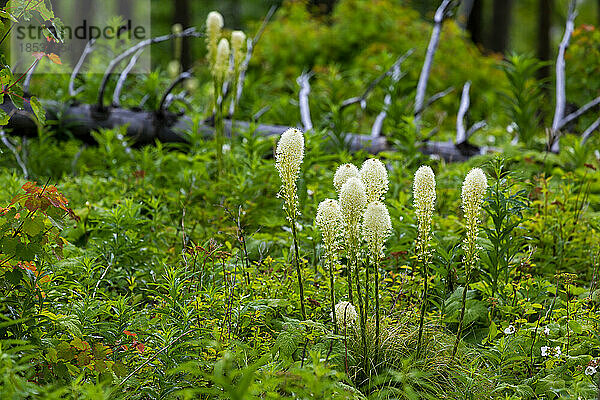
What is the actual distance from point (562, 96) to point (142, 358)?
6115mm

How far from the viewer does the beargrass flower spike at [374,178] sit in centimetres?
246

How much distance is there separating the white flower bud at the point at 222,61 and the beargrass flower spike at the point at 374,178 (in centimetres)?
278

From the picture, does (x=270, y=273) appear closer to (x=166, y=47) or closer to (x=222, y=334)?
(x=222, y=334)

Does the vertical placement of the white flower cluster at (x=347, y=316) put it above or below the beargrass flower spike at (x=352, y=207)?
below

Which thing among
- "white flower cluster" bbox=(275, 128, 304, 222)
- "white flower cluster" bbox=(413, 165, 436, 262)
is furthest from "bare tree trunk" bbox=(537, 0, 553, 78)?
"white flower cluster" bbox=(275, 128, 304, 222)

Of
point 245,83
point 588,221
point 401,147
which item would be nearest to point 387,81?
point 401,147

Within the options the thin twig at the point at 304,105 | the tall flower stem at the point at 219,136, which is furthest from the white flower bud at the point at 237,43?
the thin twig at the point at 304,105

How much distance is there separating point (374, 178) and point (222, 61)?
286 centimetres

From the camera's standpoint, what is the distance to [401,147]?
216 inches

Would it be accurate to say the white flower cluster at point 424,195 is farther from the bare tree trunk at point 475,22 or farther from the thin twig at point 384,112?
the bare tree trunk at point 475,22

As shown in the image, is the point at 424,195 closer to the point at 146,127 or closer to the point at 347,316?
the point at 347,316

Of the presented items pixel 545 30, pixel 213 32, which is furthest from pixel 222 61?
pixel 545 30

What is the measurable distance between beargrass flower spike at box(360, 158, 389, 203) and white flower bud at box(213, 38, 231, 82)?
9.12 ft

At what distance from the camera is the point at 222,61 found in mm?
4891
